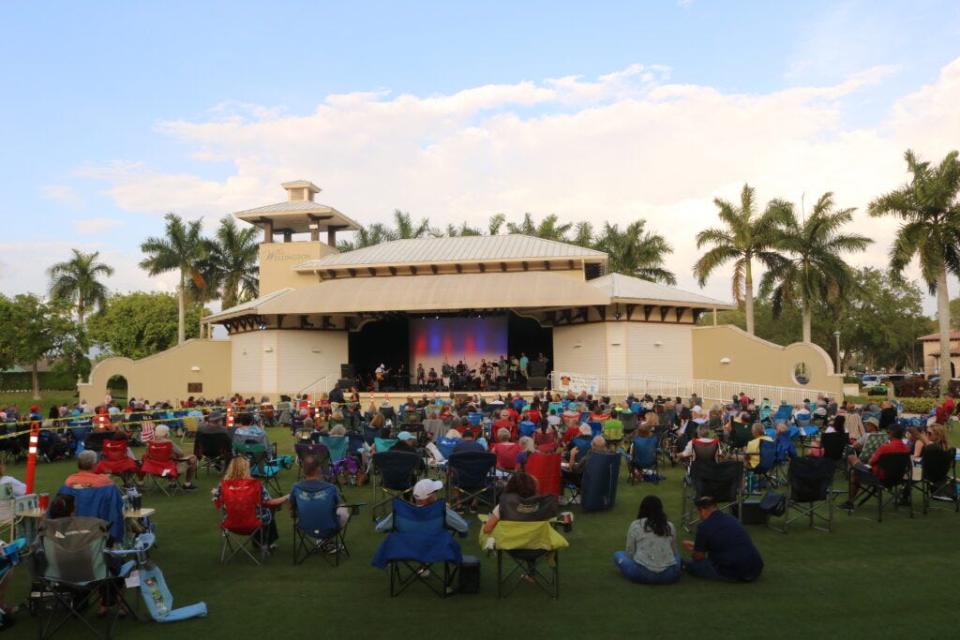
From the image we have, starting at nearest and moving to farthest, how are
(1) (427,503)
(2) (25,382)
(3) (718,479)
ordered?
(1) (427,503) < (3) (718,479) < (2) (25,382)

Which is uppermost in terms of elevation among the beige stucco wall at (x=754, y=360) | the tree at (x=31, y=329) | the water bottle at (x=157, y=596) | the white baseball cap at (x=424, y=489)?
the tree at (x=31, y=329)

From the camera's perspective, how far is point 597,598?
604cm

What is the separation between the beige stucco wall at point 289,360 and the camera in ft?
99.3

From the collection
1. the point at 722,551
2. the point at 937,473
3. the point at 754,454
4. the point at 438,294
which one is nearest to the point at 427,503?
the point at 722,551

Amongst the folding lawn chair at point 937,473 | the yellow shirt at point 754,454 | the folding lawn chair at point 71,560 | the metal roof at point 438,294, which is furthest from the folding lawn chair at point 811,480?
the metal roof at point 438,294

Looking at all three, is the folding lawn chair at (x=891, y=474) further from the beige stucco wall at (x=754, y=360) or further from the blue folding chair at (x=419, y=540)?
the beige stucco wall at (x=754, y=360)

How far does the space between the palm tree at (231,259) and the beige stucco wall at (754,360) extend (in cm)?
3059

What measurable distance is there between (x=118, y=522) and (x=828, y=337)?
61.6 metres

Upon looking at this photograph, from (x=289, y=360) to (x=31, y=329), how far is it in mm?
23098

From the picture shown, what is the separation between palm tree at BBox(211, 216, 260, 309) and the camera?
157ft

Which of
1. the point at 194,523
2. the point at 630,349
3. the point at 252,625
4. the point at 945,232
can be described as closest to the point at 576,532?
the point at 252,625

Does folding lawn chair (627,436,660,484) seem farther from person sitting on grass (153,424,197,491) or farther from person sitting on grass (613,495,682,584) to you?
person sitting on grass (153,424,197,491)

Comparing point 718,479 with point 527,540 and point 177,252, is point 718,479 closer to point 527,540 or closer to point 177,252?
point 527,540

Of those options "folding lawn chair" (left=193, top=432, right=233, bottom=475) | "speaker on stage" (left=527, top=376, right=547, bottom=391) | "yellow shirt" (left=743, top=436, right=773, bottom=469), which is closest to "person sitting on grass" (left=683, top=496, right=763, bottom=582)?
"yellow shirt" (left=743, top=436, right=773, bottom=469)
